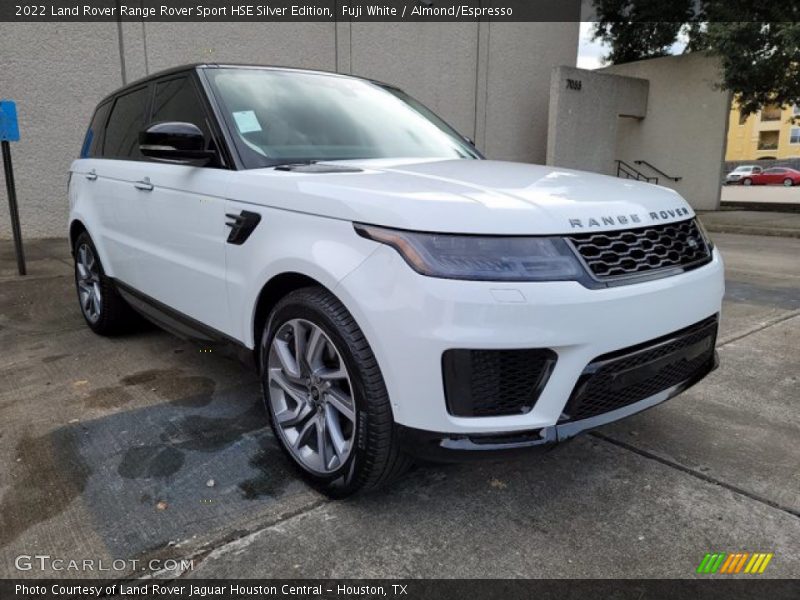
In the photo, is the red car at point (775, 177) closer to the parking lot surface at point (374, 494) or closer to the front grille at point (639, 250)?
the parking lot surface at point (374, 494)

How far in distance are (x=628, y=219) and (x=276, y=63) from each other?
1116 centimetres

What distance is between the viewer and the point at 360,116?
3.31 metres

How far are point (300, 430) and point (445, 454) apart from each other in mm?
794

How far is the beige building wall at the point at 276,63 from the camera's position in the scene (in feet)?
32.1

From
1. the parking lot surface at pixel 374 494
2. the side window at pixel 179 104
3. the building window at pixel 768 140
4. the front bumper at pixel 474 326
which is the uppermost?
the building window at pixel 768 140

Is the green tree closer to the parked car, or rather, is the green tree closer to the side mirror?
the side mirror

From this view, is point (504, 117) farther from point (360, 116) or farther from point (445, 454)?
point (445, 454)

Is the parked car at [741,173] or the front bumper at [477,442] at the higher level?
the front bumper at [477,442]

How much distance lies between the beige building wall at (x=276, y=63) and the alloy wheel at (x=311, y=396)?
8.46 metres

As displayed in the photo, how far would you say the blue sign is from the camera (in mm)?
6348

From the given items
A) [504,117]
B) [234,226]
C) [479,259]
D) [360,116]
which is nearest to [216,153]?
[234,226]

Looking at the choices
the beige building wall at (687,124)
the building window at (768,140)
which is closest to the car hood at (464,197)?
the beige building wall at (687,124)

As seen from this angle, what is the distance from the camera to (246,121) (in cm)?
291

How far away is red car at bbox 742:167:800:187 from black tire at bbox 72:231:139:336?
1702 inches
